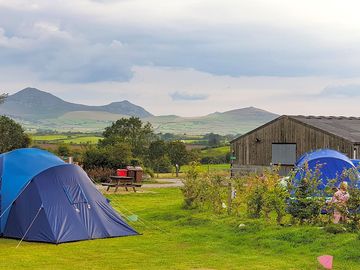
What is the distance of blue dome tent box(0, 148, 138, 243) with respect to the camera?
14.6 m

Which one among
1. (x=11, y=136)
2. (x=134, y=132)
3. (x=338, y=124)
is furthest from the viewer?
(x=134, y=132)

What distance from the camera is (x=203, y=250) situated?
13.3 meters

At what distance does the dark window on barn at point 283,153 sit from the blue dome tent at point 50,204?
2846cm

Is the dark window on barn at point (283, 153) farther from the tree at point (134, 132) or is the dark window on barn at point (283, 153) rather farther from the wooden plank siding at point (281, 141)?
the tree at point (134, 132)

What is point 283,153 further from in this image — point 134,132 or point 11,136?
point 11,136

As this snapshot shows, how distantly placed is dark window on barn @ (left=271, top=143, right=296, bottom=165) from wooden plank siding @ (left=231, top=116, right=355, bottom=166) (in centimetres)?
29

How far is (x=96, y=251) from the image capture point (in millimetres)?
13250

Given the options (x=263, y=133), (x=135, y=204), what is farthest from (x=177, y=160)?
(x=135, y=204)

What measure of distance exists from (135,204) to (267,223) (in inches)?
383

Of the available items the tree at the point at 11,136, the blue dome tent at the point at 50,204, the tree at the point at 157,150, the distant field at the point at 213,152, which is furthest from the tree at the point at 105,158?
the distant field at the point at 213,152

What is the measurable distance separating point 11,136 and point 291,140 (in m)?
21.2

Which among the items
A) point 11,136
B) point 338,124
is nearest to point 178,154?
point 11,136

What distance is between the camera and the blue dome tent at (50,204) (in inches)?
574

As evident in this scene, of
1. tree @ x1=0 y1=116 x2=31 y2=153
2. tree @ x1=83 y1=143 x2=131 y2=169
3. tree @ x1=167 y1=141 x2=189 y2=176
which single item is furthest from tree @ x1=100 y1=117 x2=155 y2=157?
tree @ x1=83 y1=143 x2=131 y2=169
